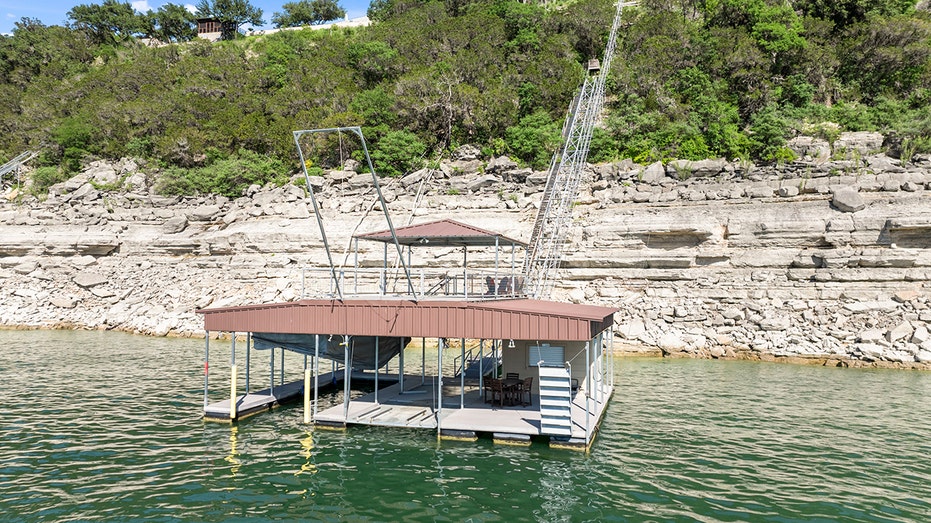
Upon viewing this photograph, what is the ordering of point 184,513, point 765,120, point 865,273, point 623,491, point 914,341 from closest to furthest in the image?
point 184,513
point 623,491
point 914,341
point 865,273
point 765,120

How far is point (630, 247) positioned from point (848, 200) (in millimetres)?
10488

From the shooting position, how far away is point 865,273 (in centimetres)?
2948

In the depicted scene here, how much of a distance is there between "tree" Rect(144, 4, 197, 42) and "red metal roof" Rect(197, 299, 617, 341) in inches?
3444

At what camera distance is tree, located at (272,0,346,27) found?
314 ft

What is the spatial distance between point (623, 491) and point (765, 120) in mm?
34373

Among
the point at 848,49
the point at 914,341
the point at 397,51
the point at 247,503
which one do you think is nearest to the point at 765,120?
the point at 848,49

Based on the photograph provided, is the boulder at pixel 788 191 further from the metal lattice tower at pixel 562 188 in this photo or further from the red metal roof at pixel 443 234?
the red metal roof at pixel 443 234

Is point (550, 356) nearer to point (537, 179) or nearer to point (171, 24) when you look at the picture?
point (537, 179)

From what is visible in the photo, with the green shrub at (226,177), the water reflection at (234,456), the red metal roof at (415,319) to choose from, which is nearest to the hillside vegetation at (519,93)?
the green shrub at (226,177)

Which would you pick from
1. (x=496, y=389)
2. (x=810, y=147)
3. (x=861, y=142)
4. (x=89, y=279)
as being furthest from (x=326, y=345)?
(x=861, y=142)

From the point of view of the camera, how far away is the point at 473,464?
1375 cm

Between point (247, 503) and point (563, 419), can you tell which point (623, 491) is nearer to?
point (563, 419)

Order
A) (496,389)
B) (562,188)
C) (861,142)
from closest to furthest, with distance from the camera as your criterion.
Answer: (496,389) → (861,142) → (562,188)

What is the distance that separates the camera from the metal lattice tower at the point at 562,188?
33281 mm
